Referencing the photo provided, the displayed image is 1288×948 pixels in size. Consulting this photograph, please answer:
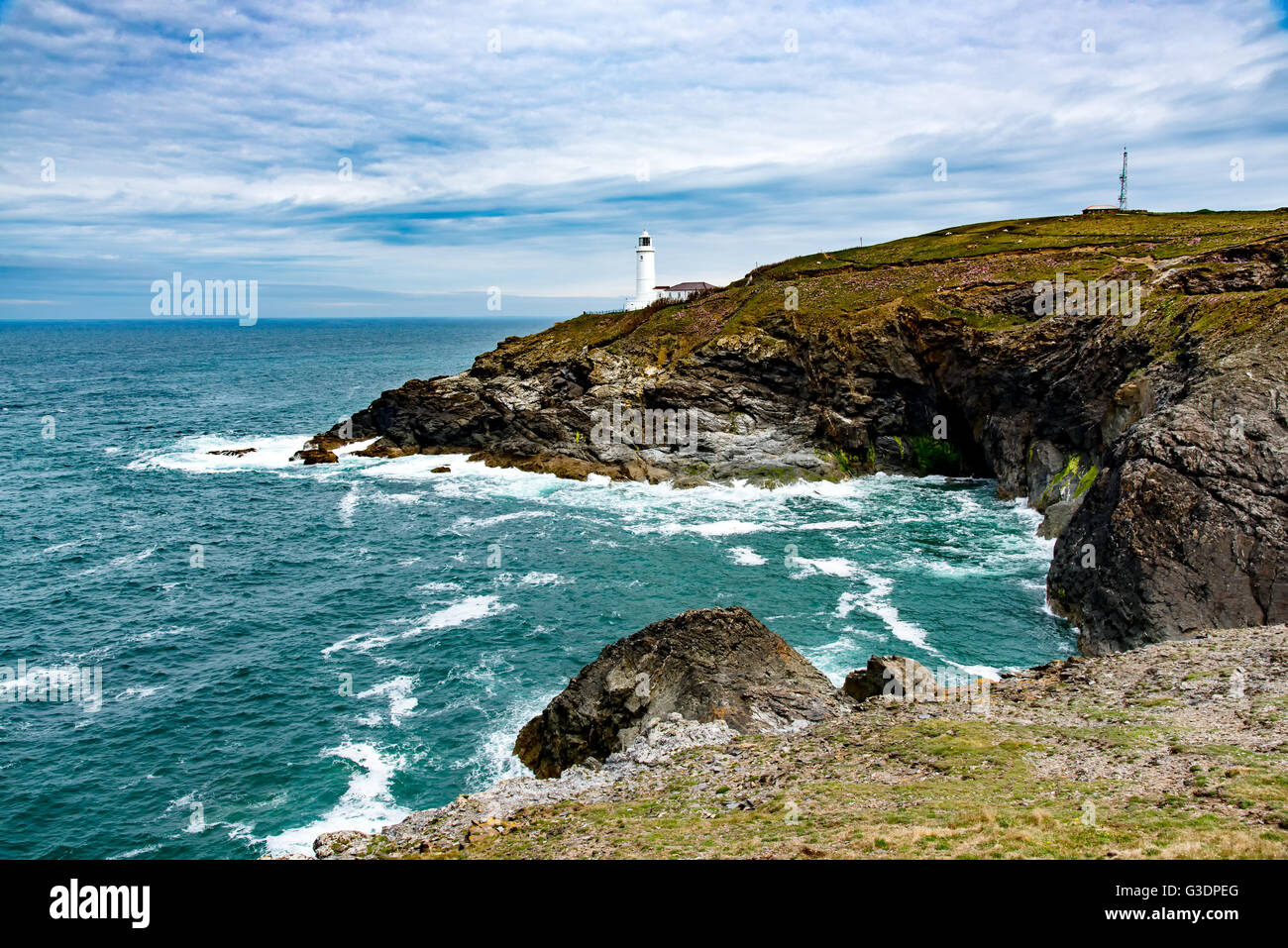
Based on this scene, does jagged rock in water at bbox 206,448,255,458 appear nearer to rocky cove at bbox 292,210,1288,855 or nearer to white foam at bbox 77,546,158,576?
rocky cove at bbox 292,210,1288,855

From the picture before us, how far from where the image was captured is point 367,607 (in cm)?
5016

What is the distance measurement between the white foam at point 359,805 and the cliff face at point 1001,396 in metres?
33.0

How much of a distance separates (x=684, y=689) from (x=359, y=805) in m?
13.1

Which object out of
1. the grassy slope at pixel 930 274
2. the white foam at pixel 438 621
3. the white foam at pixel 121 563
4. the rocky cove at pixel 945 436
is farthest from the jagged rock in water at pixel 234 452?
the white foam at pixel 438 621

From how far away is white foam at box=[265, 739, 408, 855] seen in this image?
28.3 metres

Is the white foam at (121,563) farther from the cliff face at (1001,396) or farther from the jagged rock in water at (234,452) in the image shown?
the jagged rock in water at (234,452)

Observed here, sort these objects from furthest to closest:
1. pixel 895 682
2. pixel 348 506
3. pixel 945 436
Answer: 1. pixel 945 436
2. pixel 348 506
3. pixel 895 682

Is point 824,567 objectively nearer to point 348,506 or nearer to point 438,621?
point 438,621

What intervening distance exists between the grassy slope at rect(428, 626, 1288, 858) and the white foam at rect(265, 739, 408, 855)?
9.54 metres

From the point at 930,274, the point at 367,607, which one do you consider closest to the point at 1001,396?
the point at 930,274

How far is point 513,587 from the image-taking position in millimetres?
52875

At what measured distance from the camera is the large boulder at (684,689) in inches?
1144
